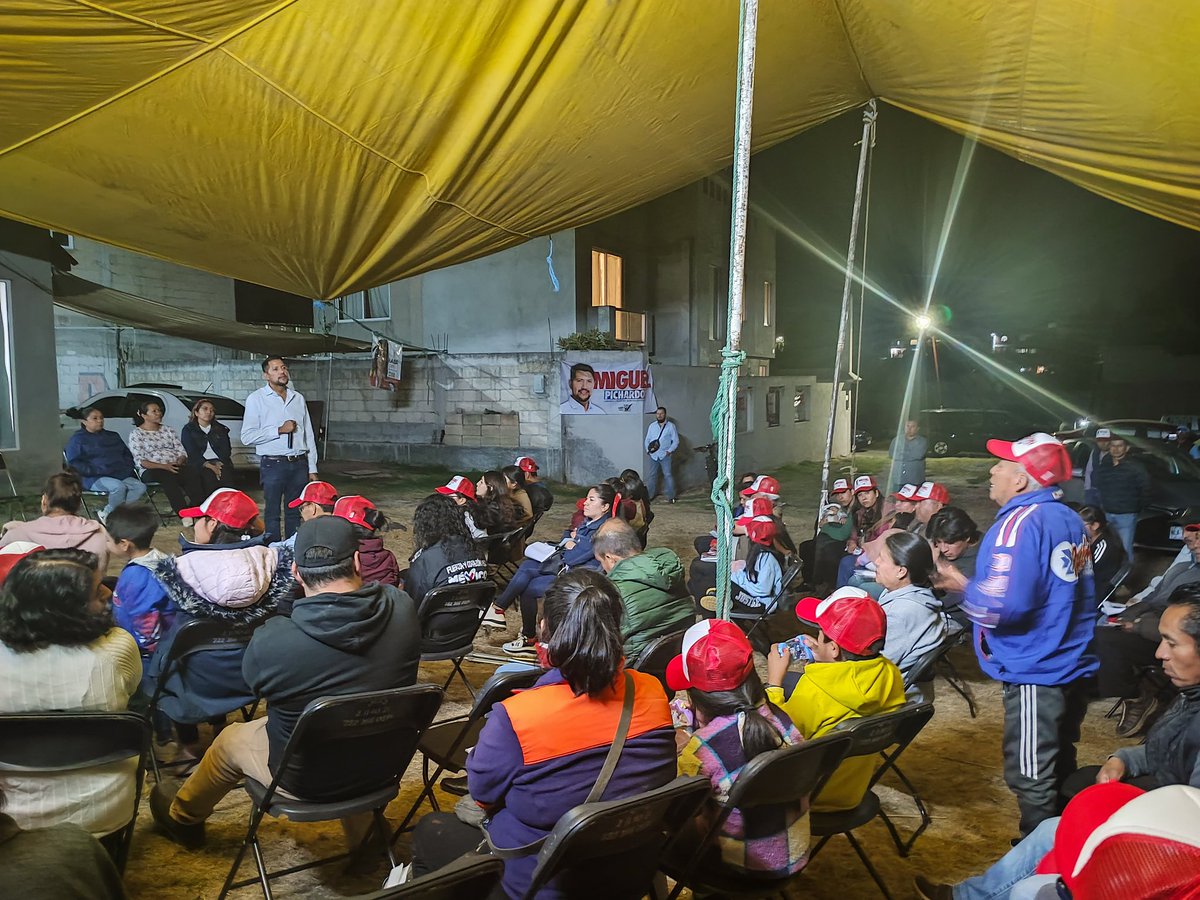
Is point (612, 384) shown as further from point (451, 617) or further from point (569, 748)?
point (569, 748)

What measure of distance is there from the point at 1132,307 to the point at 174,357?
35.3 meters

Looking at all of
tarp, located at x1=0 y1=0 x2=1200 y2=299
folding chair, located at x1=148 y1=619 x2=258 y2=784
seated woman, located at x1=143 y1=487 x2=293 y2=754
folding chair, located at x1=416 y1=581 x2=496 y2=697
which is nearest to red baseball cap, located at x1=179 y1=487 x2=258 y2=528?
seated woman, located at x1=143 y1=487 x2=293 y2=754

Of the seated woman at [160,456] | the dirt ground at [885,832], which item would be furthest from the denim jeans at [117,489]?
the dirt ground at [885,832]

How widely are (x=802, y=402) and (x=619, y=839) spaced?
63.9ft

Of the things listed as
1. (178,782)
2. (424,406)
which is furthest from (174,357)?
(178,782)

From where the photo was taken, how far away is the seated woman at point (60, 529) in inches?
165

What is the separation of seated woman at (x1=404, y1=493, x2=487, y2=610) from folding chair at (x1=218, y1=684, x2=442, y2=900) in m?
1.76

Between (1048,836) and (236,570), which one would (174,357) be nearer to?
(236,570)

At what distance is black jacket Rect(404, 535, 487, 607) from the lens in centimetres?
440

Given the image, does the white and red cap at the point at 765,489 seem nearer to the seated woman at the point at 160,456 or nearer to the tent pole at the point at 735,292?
the tent pole at the point at 735,292

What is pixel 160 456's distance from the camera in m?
8.34

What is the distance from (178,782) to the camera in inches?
131

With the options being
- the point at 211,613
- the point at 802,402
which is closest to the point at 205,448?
the point at 211,613

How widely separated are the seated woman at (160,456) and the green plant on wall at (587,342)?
780 cm
